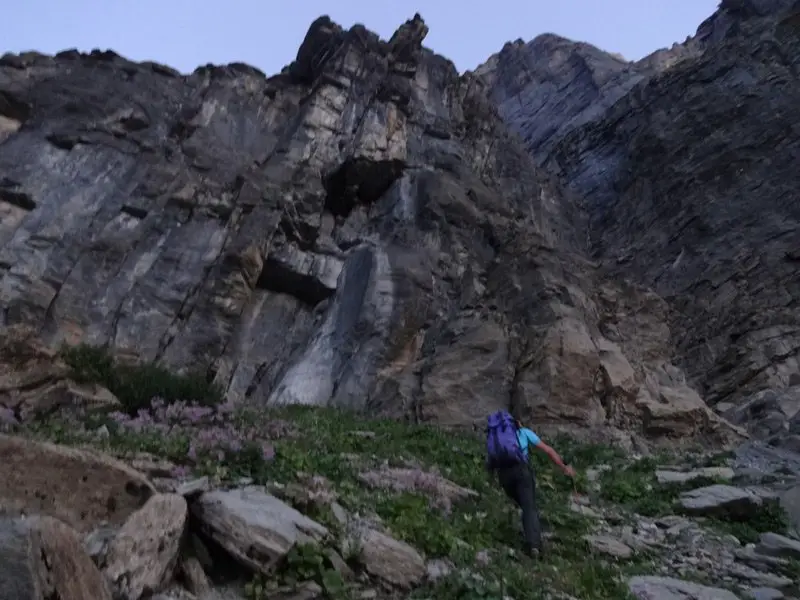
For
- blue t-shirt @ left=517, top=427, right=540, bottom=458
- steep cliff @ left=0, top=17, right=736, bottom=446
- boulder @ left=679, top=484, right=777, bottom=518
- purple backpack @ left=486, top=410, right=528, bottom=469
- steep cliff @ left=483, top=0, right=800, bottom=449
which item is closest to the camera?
purple backpack @ left=486, top=410, right=528, bottom=469

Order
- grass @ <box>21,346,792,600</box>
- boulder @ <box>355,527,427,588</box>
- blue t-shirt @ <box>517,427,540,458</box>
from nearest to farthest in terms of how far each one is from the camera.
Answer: boulder @ <box>355,527,427,588</box>
grass @ <box>21,346,792,600</box>
blue t-shirt @ <box>517,427,540,458</box>

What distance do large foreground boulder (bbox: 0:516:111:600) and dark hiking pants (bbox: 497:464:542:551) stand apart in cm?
551

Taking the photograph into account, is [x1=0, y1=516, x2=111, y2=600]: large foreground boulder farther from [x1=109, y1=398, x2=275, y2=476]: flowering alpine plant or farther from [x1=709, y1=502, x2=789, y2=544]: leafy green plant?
[x1=709, y1=502, x2=789, y2=544]: leafy green plant

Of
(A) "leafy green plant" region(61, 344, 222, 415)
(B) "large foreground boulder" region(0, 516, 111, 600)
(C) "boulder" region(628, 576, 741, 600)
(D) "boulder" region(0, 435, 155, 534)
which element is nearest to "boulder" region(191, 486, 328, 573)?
(D) "boulder" region(0, 435, 155, 534)

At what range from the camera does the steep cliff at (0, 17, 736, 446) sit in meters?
22.2

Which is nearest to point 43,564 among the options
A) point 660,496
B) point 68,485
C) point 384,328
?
point 68,485

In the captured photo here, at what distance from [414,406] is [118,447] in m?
13.1

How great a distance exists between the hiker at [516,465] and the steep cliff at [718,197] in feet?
38.1

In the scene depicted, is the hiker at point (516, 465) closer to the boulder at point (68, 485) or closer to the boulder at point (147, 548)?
the boulder at point (147, 548)

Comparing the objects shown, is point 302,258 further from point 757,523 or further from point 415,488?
point 757,523

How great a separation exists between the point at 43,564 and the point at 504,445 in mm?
6546

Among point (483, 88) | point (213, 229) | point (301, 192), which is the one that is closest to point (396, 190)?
point (301, 192)

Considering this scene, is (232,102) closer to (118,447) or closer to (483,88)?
(483,88)

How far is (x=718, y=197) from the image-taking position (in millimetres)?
40969
